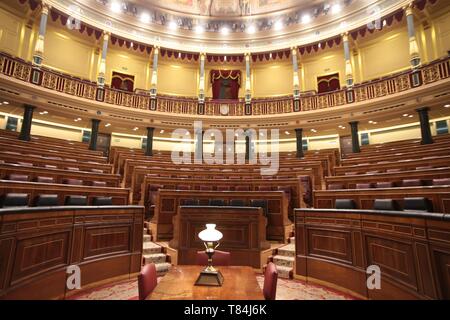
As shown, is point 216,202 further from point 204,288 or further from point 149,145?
point 149,145

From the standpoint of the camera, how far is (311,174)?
285 inches

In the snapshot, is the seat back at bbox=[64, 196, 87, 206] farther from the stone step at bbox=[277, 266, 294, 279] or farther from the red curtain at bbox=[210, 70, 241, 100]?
the red curtain at bbox=[210, 70, 241, 100]

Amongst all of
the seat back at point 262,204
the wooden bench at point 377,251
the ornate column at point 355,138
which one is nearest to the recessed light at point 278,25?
the ornate column at point 355,138

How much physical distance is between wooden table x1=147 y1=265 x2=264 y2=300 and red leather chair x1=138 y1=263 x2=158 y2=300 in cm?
6

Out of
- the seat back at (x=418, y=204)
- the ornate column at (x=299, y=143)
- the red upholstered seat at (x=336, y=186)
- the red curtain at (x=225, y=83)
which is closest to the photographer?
the seat back at (x=418, y=204)

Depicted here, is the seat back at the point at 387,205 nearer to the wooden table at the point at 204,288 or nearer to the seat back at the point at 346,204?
the seat back at the point at 346,204

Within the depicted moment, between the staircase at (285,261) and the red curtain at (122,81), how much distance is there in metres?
11.1

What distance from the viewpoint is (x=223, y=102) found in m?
11.5

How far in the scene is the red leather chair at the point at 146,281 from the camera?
176 centimetres

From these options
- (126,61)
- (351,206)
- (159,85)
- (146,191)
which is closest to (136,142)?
(159,85)

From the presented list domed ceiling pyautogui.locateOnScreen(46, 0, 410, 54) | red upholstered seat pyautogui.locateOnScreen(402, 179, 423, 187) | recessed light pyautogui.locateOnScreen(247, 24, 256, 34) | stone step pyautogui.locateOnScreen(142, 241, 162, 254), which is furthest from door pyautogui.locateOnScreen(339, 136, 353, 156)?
stone step pyautogui.locateOnScreen(142, 241, 162, 254)

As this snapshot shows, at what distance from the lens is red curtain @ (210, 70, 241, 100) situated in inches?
536
